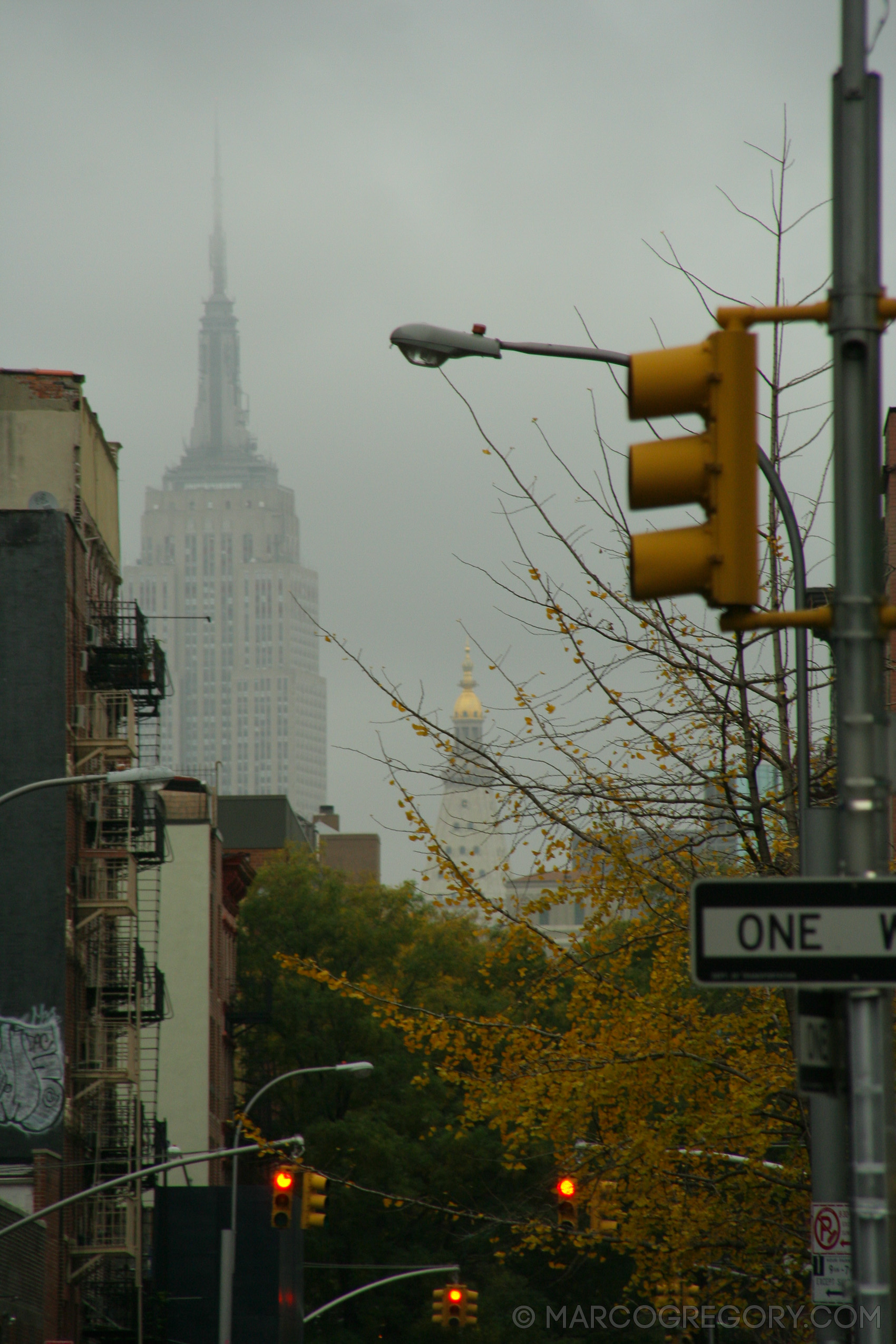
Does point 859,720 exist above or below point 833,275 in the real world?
below

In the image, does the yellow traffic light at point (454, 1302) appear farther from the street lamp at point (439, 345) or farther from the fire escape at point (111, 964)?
the street lamp at point (439, 345)

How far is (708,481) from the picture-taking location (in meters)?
6.52

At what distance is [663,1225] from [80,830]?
28.0m

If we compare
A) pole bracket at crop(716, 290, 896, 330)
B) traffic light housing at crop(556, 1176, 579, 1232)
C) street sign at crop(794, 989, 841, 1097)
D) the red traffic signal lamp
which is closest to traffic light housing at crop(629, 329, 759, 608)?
pole bracket at crop(716, 290, 896, 330)

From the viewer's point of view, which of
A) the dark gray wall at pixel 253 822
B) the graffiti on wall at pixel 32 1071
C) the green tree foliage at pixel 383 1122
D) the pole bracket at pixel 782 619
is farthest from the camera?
the dark gray wall at pixel 253 822

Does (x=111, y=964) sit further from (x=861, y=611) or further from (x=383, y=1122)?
(x=861, y=611)

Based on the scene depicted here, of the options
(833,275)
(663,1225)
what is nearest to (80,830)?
(663,1225)

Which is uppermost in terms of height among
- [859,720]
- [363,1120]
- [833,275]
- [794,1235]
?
[833,275]

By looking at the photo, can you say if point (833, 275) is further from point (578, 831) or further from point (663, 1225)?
point (663, 1225)

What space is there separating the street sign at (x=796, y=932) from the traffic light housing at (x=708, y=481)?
3.39 feet

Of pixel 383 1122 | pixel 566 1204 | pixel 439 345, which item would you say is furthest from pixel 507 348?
pixel 383 1122

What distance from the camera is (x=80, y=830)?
43375mm

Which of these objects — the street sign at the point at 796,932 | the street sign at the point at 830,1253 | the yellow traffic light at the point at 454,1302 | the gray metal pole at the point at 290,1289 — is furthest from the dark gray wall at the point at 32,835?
the street sign at the point at 796,932

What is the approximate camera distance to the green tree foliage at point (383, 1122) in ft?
184
